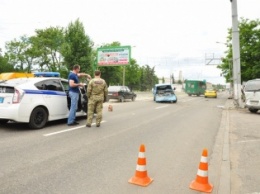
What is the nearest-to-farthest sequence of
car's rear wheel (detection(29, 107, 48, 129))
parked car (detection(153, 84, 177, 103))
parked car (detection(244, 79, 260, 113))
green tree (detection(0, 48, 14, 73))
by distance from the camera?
car's rear wheel (detection(29, 107, 48, 129)) → parked car (detection(244, 79, 260, 113)) → parked car (detection(153, 84, 177, 103)) → green tree (detection(0, 48, 14, 73))

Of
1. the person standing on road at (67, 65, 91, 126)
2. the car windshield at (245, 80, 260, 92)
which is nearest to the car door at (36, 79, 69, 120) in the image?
the person standing on road at (67, 65, 91, 126)

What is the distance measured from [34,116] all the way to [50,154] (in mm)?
2763

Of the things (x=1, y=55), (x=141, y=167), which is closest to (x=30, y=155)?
(x=141, y=167)

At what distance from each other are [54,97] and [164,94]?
18.5 m

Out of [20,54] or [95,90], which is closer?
[95,90]

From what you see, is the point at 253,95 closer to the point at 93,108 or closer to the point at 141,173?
the point at 93,108

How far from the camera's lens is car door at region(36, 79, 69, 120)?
7961 mm

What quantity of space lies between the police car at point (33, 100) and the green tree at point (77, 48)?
2703 cm

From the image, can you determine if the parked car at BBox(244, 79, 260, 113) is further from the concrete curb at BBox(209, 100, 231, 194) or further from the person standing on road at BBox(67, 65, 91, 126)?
the person standing on road at BBox(67, 65, 91, 126)

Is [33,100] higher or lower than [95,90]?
lower

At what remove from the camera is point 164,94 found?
2573 centimetres

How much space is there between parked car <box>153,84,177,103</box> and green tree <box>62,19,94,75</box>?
13085 mm

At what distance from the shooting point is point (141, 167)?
3875 millimetres

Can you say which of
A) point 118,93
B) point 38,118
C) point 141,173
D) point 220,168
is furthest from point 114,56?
point 141,173
